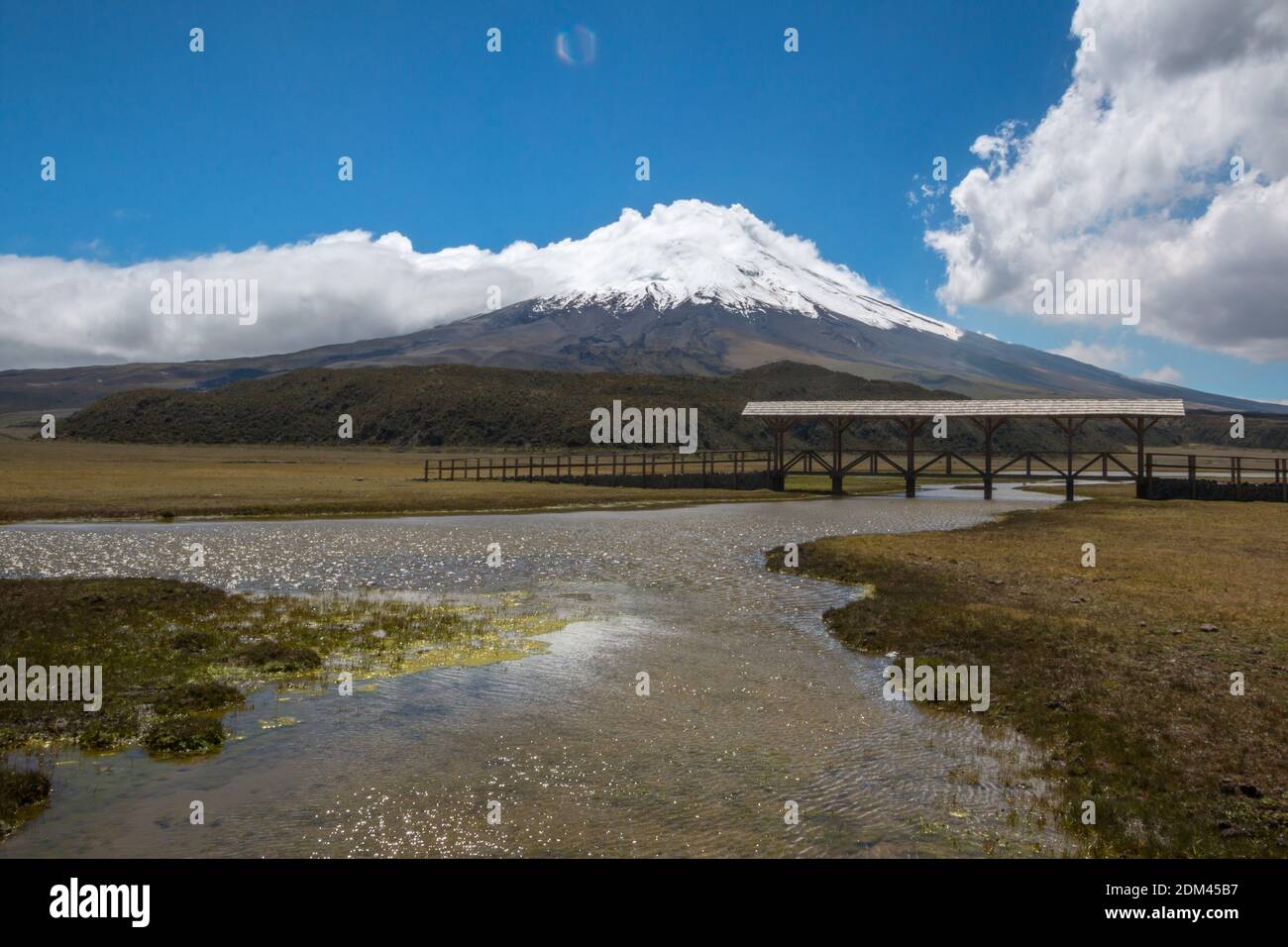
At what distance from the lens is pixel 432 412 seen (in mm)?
153125

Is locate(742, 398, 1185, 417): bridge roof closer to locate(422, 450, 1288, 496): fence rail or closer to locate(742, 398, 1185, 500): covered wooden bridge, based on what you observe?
locate(742, 398, 1185, 500): covered wooden bridge

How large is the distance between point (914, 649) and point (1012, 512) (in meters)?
36.9

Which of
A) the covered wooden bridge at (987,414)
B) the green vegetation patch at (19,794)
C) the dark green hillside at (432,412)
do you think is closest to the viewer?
the green vegetation patch at (19,794)

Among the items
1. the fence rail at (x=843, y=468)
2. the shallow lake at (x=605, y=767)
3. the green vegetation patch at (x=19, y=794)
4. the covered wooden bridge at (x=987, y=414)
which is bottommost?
the shallow lake at (x=605, y=767)

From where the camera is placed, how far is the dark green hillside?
14738 centimetres

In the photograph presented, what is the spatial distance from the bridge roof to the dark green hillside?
69145 mm

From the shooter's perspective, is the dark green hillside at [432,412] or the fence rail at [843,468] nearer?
the fence rail at [843,468]

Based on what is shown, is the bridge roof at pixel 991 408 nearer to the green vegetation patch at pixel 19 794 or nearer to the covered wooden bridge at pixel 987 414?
the covered wooden bridge at pixel 987 414

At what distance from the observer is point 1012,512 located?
2026 inches

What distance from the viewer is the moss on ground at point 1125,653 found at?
9977mm

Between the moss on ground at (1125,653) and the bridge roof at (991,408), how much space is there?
30.0 meters

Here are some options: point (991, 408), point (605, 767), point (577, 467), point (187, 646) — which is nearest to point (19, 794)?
point (605, 767)

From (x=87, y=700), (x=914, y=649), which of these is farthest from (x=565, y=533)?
(x=87, y=700)

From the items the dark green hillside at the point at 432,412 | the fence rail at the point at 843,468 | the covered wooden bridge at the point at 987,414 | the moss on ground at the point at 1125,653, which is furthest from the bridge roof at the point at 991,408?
the dark green hillside at the point at 432,412
